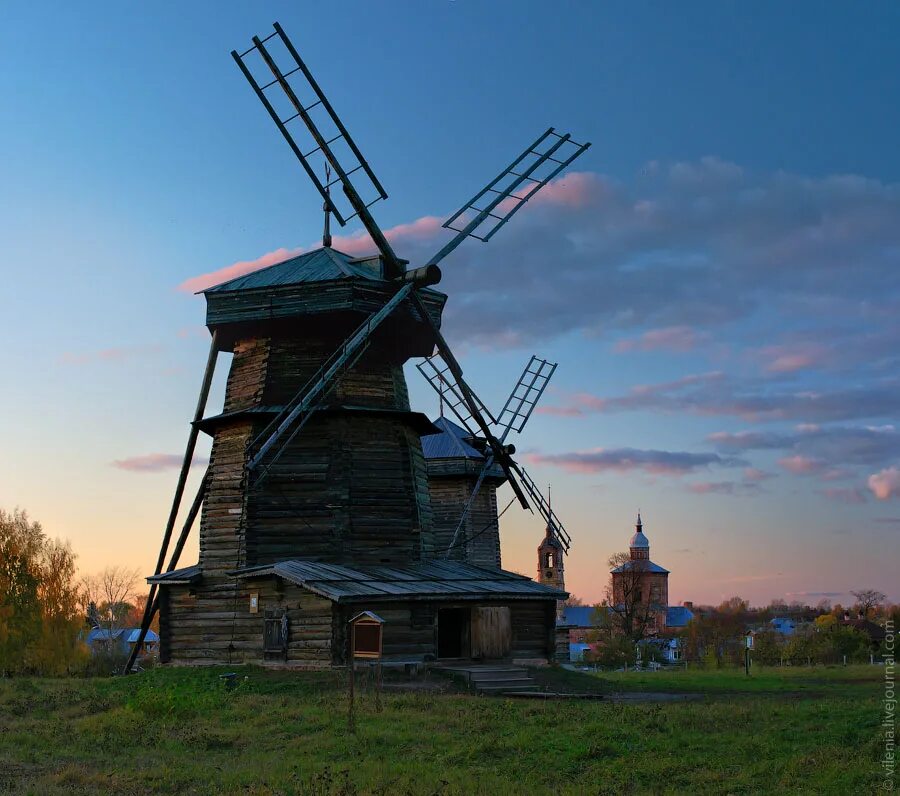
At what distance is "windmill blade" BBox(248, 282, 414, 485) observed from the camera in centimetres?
2884

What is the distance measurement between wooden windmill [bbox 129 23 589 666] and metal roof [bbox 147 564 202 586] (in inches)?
2.5

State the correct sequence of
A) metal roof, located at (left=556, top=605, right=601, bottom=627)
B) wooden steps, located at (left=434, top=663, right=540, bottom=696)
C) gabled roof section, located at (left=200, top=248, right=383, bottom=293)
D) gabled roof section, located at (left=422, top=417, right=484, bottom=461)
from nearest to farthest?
wooden steps, located at (left=434, top=663, right=540, bottom=696), gabled roof section, located at (left=200, top=248, right=383, bottom=293), gabled roof section, located at (left=422, top=417, right=484, bottom=461), metal roof, located at (left=556, top=605, right=601, bottom=627)

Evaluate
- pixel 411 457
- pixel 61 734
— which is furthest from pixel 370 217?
pixel 61 734

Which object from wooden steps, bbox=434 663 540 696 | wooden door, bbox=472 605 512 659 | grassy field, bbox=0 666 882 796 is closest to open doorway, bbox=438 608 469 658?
wooden door, bbox=472 605 512 659

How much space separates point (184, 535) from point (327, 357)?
6.90 metres

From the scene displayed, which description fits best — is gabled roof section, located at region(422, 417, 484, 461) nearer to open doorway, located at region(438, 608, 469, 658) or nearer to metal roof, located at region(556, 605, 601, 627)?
open doorway, located at region(438, 608, 469, 658)

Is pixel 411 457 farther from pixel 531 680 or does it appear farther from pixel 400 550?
pixel 531 680

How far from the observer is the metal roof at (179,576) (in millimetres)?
30797

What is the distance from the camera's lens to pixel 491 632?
30.5m

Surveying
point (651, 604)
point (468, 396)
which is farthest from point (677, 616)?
point (468, 396)

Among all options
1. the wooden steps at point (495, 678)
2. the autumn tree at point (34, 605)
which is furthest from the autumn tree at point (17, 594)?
the wooden steps at point (495, 678)

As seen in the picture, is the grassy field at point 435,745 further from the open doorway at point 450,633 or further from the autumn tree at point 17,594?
the autumn tree at point 17,594

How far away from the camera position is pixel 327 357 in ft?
103

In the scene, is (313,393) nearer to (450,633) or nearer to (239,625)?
(239,625)
